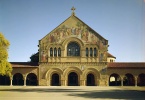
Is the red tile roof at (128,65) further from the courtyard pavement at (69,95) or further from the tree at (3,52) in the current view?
the tree at (3,52)

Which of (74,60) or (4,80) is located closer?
(74,60)

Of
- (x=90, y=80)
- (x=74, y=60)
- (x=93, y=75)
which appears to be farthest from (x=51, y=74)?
(x=93, y=75)

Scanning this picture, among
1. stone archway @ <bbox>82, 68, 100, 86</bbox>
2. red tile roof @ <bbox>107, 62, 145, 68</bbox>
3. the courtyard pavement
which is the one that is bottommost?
the courtyard pavement

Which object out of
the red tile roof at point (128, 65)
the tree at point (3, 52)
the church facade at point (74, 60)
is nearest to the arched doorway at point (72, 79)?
the church facade at point (74, 60)

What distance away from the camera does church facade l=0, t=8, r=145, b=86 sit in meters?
46.2

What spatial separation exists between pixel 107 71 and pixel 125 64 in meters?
3.80

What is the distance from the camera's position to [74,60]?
153ft

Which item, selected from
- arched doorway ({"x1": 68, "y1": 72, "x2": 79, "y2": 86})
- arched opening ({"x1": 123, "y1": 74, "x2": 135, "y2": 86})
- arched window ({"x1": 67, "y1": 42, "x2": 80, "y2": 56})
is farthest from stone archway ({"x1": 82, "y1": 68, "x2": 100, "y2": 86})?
arched opening ({"x1": 123, "y1": 74, "x2": 135, "y2": 86})

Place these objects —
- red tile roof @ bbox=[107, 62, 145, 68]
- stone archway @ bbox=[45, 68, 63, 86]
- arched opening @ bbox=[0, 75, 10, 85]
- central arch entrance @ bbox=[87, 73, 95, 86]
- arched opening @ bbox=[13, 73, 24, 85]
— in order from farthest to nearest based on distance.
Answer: arched opening @ bbox=[13, 73, 24, 85], arched opening @ bbox=[0, 75, 10, 85], central arch entrance @ bbox=[87, 73, 95, 86], red tile roof @ bbox=[107, 62, 145, 68], stone archway @ bbox=[45, 68, 63, 86]

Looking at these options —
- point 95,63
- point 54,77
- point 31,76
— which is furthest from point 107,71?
point 31,76

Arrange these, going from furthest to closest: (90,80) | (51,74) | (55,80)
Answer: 1. (55,80)
2. (90,80)
3. (51,74)

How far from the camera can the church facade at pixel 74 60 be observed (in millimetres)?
46219

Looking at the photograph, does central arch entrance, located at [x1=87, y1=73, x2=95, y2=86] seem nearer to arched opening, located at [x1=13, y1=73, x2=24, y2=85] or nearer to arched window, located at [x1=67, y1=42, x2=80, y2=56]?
arched window, located at [x1=67, y1=42, x2=80, y2=56]

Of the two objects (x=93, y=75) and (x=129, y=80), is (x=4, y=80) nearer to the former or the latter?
(x=93, y=75)
